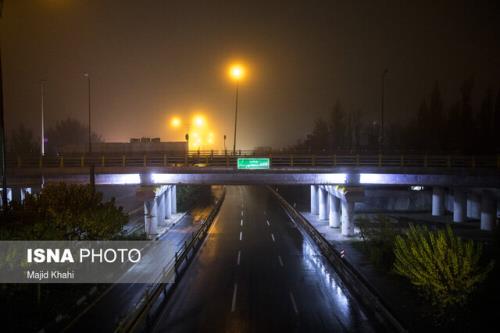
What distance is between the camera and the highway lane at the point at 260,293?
1802 centimetres

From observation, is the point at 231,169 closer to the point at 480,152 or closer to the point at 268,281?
the point at 268,281

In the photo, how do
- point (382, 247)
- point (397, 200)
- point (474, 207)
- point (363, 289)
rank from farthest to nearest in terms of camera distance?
point (397, 200), point (474, 207), point (382, 247), point (363, 289)

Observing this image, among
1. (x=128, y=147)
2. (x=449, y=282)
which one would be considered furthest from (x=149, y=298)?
(x=128, y=147)

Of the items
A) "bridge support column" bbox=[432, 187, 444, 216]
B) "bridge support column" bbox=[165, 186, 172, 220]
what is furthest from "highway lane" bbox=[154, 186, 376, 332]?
"bridge support column" bbox=[432, 187, 444, 216]

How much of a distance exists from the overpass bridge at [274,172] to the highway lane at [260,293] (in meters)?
5.79

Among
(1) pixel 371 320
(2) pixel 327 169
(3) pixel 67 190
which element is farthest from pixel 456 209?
(3) pixel 67 190

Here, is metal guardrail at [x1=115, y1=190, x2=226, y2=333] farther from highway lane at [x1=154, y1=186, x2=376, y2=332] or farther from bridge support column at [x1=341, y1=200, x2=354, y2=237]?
bridge support column at [x1=341, y1=200, x2=354, y2=237]

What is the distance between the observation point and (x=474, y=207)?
2127 inches

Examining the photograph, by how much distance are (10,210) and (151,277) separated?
842 centimetres

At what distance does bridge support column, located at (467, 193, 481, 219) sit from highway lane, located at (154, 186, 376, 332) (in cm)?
2842

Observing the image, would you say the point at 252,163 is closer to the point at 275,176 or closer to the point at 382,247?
the point at 275,176

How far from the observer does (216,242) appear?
36250 mm

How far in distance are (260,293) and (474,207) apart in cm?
4256

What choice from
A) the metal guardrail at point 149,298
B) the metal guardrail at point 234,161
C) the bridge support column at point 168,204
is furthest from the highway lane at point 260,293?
the bridge support column at point 168,204
